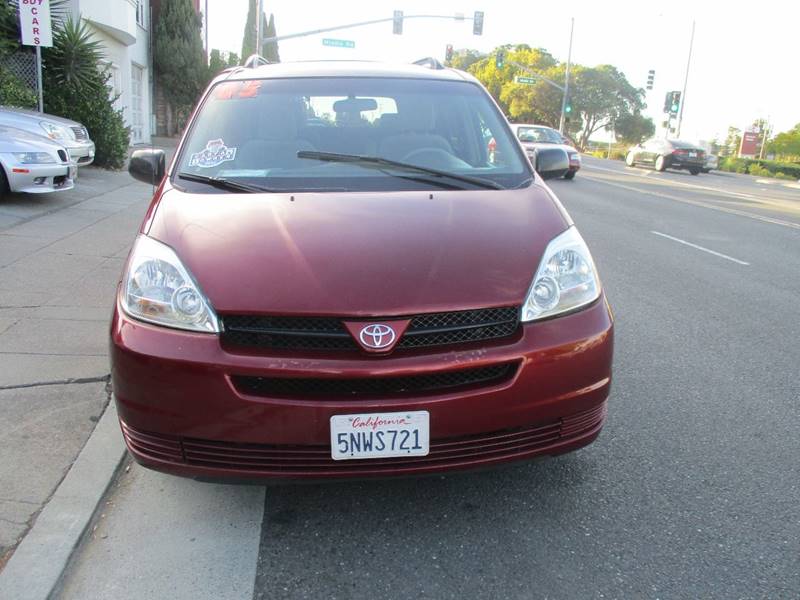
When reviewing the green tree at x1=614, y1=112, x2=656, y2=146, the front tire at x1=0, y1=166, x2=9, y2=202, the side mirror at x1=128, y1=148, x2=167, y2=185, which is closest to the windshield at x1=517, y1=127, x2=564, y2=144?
the front tire at x1=0, y1=166, x2=9, y2=202

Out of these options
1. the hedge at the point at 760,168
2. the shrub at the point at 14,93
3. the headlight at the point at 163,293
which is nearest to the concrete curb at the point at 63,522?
the headlight at the point at 163,293

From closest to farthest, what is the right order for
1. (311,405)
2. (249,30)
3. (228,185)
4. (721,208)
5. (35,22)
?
1. (311,405)
2. (228,185)
3. (35,22)
4. (721,208)
5. (249,30)

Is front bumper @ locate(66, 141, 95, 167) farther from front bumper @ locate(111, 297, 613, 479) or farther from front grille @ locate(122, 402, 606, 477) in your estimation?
front grille @ locate(122, 402, 606, 477)

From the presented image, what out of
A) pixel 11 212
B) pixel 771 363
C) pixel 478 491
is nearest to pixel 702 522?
pixel 478 491

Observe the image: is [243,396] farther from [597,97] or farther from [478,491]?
[597,97]

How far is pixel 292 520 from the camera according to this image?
2.80m

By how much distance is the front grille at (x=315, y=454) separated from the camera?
8.03 ft

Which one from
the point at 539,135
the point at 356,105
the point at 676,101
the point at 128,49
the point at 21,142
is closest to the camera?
the point at 356,105

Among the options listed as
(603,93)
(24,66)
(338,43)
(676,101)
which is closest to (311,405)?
(24,66)

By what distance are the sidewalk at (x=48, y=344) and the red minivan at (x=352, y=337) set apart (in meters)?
0.66

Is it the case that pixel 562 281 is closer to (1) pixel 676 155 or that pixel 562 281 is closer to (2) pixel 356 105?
(2) pixel 356 105

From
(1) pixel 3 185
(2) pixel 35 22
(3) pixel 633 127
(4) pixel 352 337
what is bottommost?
(1) pixel 3 185

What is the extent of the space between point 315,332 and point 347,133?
65.7 inches

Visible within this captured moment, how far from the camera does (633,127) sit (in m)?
78.6
